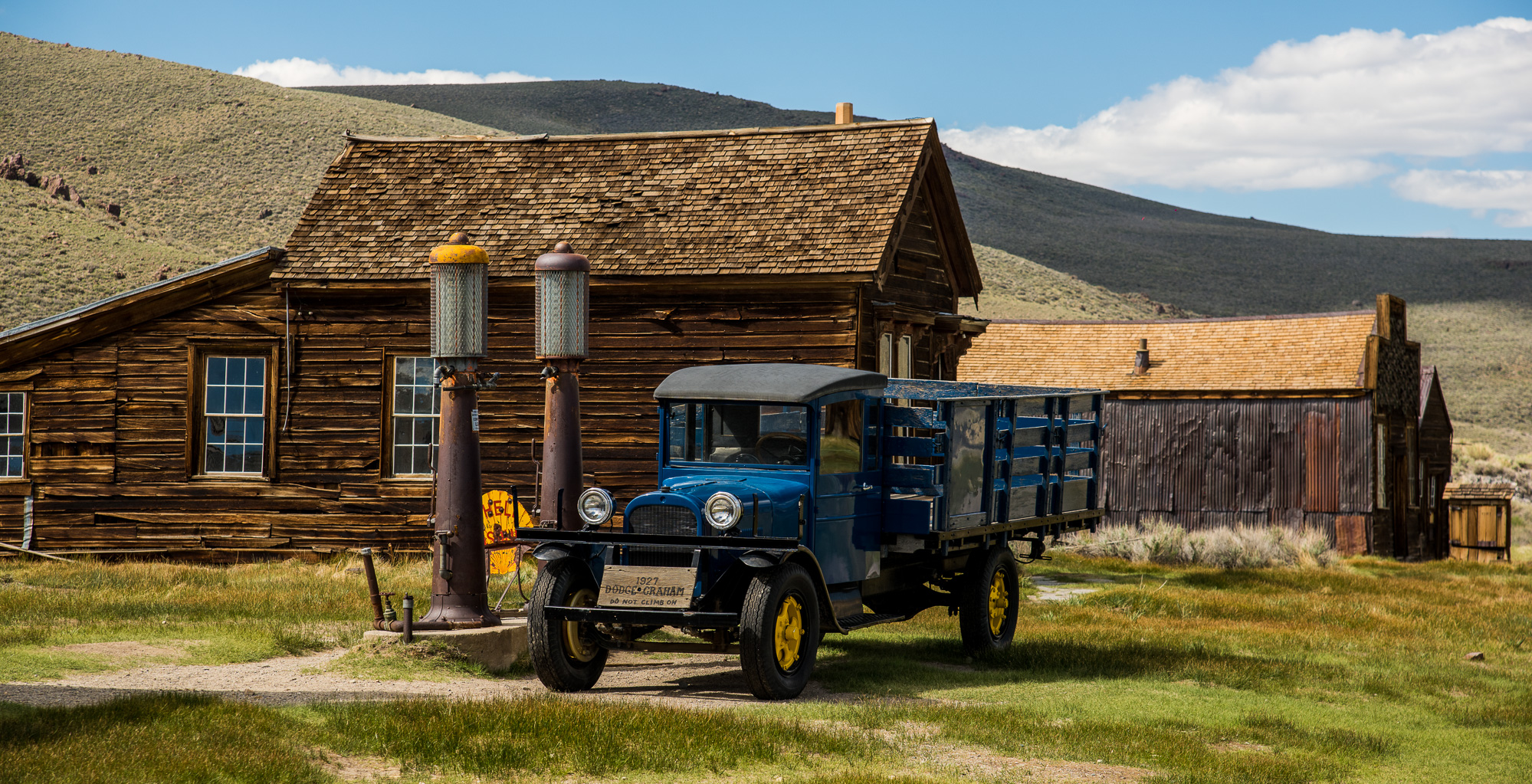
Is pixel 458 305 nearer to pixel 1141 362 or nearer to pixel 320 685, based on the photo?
pixel 320 685

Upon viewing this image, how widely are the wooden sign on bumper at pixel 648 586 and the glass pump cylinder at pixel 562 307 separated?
310 cm

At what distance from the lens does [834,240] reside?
17.1 m

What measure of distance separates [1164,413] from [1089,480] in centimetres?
1522

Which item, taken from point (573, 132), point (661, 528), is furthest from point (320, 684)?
point (573, 132)

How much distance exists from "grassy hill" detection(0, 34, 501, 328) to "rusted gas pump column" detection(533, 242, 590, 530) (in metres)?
29.1

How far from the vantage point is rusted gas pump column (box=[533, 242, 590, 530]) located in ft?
37.8

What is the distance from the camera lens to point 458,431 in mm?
10672

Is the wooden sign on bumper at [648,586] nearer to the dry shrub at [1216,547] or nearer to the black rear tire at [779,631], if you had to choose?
the black rear tire at [779,631]

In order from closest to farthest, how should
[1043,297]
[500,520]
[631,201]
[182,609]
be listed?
[182,609] → [500,520] → [631,201] → [1043,297]

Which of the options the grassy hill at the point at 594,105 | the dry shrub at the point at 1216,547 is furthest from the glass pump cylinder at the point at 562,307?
the grassy hill at the point at 594,105

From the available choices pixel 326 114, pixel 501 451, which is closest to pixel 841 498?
pixel 501 451

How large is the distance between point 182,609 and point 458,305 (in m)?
4.77

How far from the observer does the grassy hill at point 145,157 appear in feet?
137

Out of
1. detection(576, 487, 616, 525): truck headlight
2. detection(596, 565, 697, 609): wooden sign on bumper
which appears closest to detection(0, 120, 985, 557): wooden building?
detection(576, 487, 616, 525): truck headlight
